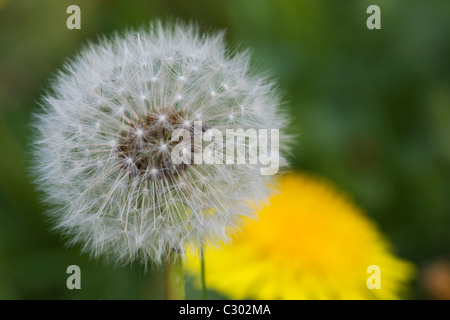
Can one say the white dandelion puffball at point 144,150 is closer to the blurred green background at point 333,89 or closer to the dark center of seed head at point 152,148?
the dark center of seed head at point 152,148

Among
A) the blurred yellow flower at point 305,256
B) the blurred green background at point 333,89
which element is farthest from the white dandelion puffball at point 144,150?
the blurred green background at point 333,89

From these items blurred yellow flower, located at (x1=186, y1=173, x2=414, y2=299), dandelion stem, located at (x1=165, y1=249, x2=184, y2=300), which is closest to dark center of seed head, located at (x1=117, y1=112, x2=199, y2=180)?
dandelion stem, located at (x1=165, y1=249, x2=184, y2=300)

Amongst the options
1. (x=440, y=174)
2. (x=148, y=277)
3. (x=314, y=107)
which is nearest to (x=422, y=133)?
(x=440, y=174)

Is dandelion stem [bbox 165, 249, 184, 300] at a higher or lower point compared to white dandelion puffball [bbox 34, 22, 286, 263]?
lower

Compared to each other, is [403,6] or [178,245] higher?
[403,6]

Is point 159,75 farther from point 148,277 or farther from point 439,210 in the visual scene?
point 439,210

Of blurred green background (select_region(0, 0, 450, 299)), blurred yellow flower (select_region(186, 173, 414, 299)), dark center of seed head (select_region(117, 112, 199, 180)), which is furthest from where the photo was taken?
blurred green background (select_region(0, 0, 450, 299))

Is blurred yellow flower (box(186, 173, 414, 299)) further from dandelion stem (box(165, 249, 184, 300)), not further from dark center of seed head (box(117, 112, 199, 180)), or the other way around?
dark center of seed head (box(117, 112, 199, 180))
